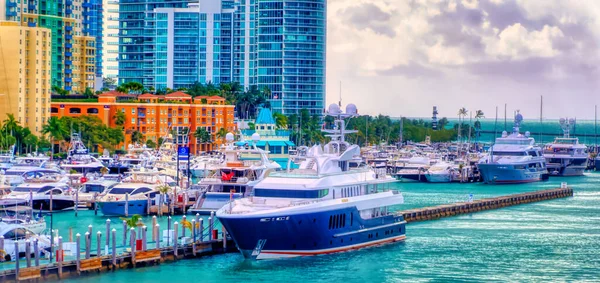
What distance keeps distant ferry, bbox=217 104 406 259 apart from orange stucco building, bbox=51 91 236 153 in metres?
89.4

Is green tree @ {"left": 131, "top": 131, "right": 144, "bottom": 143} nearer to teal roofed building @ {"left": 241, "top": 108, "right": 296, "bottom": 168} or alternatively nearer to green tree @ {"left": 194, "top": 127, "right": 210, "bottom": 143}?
green tree @ {"left": 194, "top": 127, "right": 210, "bottom": 143}

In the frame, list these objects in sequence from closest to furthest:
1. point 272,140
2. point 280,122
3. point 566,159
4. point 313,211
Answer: point 313,211 < point 272,140 < point 566,159 < point 280,122

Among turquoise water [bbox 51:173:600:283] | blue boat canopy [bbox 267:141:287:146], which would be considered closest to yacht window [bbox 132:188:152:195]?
turquoise water [bbox 51:173:600:283]

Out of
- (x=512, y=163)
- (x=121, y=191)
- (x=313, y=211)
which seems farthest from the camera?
(x=512, y=163)

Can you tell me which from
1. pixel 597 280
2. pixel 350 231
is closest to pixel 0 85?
pixel 350 231

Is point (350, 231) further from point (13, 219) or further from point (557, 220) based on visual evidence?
point (557, 220)

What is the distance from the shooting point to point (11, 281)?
2046 inches

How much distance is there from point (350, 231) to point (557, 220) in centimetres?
3049

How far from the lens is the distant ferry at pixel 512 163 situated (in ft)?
452

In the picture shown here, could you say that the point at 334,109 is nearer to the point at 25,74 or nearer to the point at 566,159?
the point at 25,74

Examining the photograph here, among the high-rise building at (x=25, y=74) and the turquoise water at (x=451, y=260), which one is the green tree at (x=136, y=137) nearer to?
the high-rise building at (x=25, y=74)

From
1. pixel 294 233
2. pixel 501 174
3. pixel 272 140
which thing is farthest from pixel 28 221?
pixel 501 174

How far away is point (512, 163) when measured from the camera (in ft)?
454

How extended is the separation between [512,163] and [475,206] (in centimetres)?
4284
